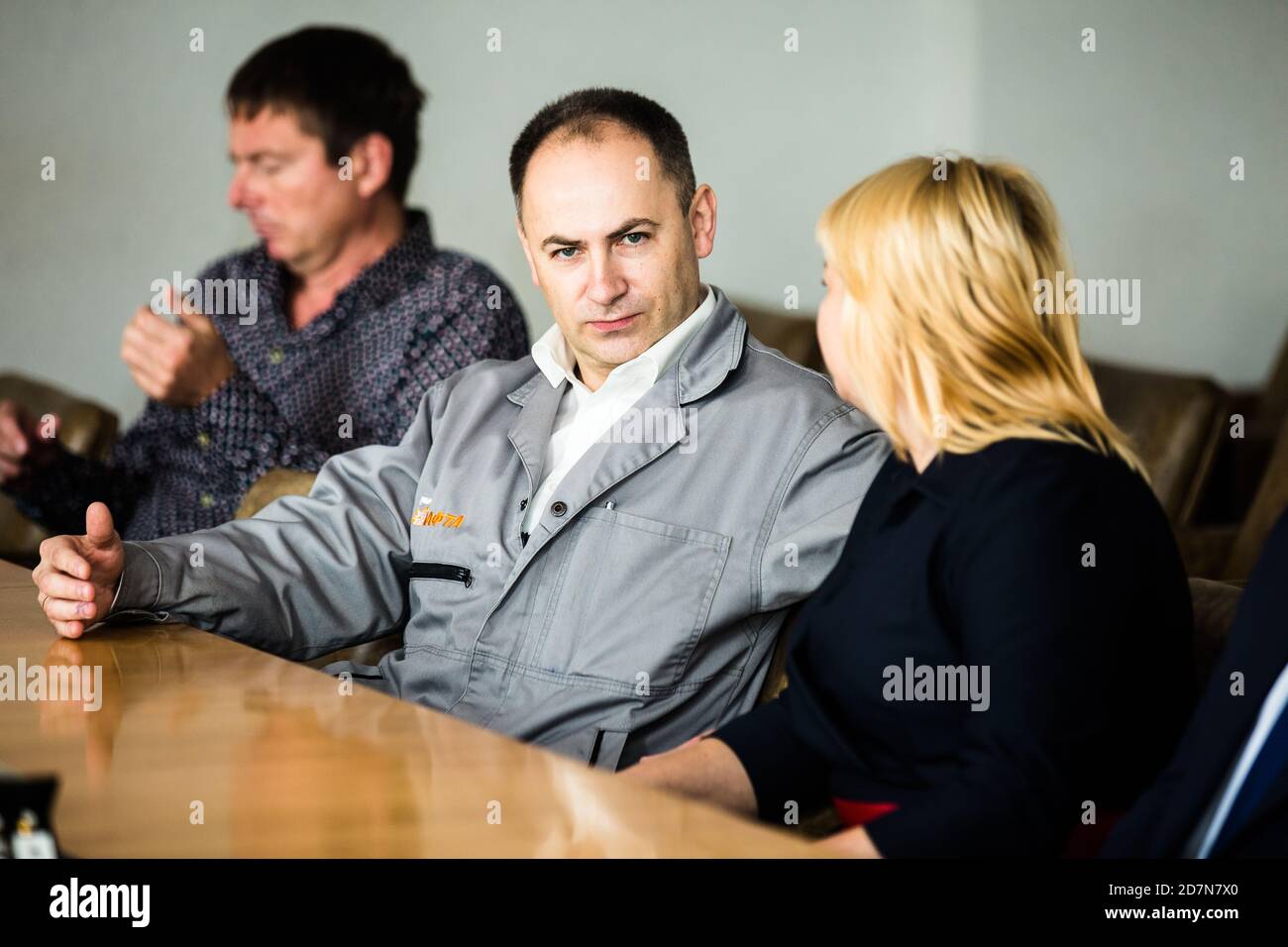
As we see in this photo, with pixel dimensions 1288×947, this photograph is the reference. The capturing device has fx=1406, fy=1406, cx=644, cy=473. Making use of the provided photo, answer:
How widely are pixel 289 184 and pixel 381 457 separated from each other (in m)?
0.99

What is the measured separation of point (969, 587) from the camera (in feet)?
3.39

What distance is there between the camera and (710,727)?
1.48 m

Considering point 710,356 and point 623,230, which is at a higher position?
point 623,230

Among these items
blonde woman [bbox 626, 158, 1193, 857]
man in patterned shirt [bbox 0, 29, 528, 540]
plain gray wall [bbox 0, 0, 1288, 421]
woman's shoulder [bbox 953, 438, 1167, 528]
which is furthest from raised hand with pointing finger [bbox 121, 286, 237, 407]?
plain gray wall [bbox 0, 0, 1288, 421]

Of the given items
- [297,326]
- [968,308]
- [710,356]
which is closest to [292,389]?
[297,326]

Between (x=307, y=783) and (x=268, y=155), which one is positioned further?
(x=268, y=155)

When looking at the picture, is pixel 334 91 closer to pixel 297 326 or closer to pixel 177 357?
pixel 297 326

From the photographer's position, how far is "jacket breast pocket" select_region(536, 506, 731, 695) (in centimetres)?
142

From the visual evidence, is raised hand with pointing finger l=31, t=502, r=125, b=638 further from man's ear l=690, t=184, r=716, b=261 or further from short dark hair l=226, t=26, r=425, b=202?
short dark hair l=226, t=26, r=425, b=202

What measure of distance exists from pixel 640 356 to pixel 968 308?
1.85 ft

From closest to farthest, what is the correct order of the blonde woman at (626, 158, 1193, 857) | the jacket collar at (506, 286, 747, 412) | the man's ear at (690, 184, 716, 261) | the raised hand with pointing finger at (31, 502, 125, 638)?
the blonde woman at (626, 158, 1193, 857), the raised hand with pointing finger at (31, 502, 125, 638), the jacket collar at (506, 286, 747, 412), the man's ear at (690, 184, 716, 261)

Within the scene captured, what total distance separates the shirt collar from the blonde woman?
0.38 metres

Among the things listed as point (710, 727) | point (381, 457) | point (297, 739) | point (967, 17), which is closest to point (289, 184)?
point (381, 457)

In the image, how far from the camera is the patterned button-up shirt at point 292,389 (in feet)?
7.19
